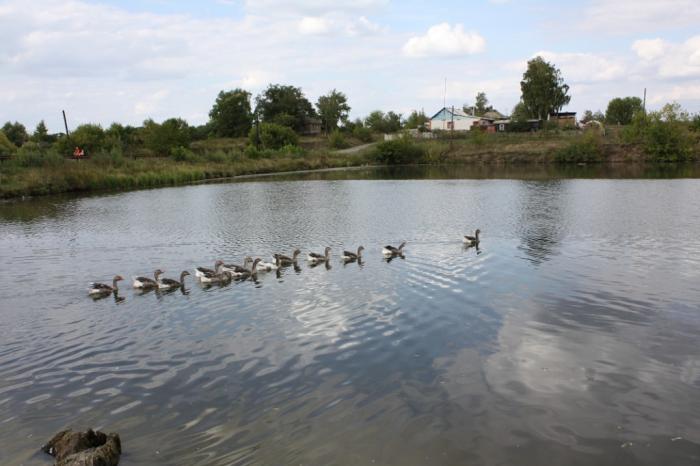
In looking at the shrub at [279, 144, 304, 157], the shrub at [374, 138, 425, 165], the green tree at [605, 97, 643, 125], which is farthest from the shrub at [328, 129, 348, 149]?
the green tree at [605, 97, 643, 125]

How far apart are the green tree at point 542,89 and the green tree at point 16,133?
121 meters

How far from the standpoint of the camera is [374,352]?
14.3 metres

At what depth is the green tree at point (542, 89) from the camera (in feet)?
445

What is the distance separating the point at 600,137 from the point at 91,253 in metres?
110

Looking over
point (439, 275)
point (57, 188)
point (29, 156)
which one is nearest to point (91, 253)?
point (439, 275)

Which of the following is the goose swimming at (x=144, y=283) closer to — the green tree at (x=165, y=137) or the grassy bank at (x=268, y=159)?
Answer: the grassy bank at (x=268, y=159)

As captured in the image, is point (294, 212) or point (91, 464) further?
point (294, 212)

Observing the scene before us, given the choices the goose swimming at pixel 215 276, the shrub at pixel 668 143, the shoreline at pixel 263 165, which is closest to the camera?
the goose swimming at pixel 215 276

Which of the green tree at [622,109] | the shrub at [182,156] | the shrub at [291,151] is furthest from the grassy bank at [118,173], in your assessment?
the green tree at [622,109]

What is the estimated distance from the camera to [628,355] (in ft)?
45.1

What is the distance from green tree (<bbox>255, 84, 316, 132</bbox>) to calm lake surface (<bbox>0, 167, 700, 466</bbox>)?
416 feet

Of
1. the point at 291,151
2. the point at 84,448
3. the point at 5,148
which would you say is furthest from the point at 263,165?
the point at 84,448

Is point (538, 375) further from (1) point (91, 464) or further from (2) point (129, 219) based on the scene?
(2) point (129, 219)

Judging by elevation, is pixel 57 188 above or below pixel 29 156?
below
